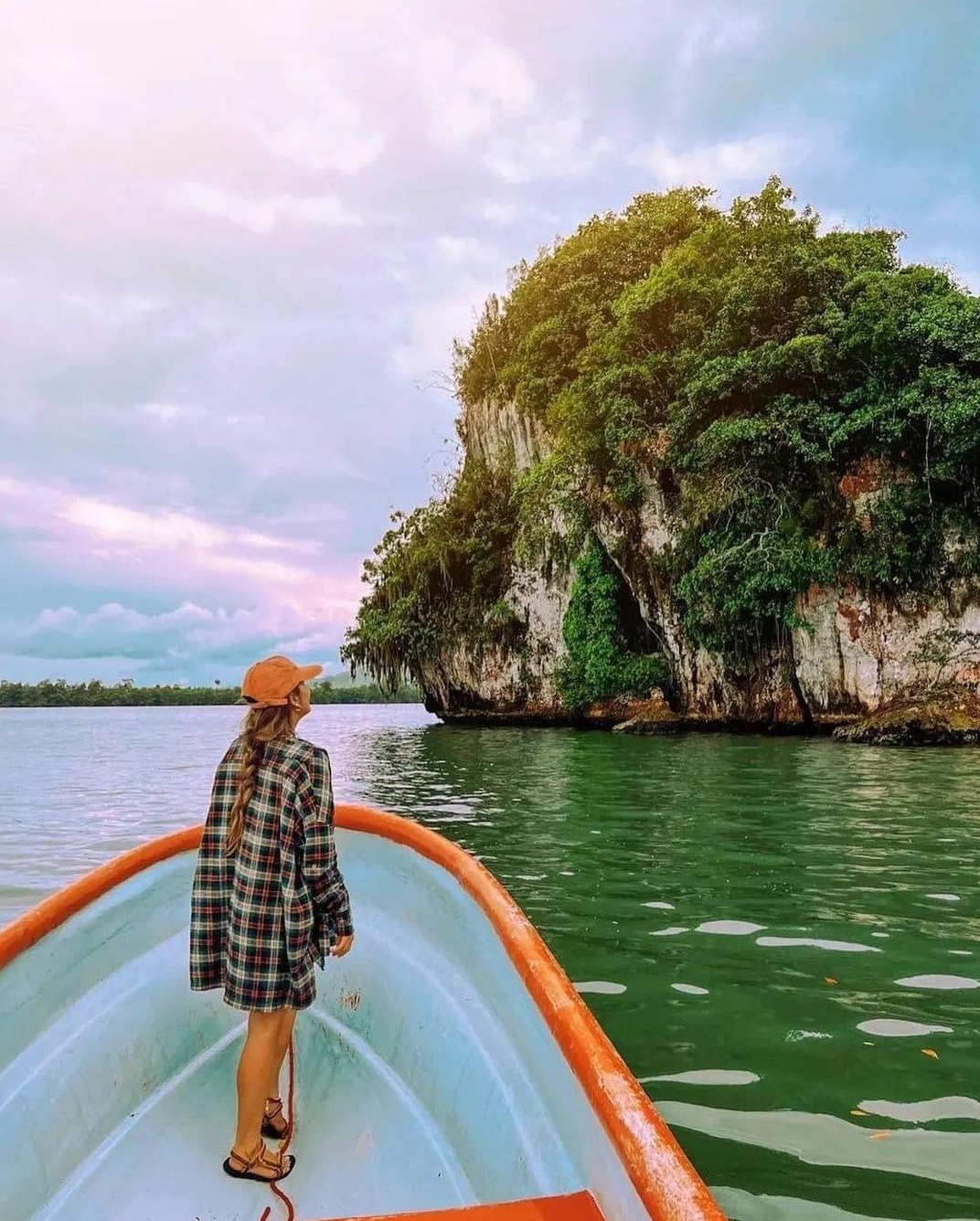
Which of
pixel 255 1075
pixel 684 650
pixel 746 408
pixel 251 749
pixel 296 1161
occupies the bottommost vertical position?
pixel 296 1161

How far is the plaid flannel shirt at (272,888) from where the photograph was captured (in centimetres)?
216

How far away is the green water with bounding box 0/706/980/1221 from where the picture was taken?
2.21 metres

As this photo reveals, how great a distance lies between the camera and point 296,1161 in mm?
2275

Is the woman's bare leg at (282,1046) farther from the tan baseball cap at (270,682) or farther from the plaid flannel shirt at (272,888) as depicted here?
the tan baseball cap at (270,682)

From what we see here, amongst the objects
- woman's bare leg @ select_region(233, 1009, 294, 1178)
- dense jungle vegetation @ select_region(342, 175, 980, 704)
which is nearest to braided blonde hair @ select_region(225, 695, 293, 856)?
woman's bare leg @ select_region(233, 1009, 294, 1178)

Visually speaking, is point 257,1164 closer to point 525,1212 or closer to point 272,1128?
point 272,1128

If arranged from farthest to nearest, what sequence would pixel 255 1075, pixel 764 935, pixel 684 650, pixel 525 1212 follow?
1. pixel 684 650
2. pixel 764 935
3. pixel 255 1075
4. pixel 525 1212

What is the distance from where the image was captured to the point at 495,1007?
2.41 meters

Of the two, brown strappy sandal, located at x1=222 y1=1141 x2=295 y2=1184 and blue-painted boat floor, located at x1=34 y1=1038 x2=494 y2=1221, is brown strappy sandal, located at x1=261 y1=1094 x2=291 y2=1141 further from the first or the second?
brown strappy sandal, located at x1=222 y1=1141 x2=295 y2=1184

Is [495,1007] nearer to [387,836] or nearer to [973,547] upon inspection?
[387,836]

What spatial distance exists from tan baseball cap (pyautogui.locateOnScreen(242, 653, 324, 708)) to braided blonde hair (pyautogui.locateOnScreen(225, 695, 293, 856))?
3 cm

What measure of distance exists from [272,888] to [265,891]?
0.06 ft

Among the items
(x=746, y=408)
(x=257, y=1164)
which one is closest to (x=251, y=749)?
(x=257, y=1164)

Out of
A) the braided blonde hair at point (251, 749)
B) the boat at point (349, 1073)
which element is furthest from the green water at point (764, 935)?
the braided blonde hair at point (251, 749)
